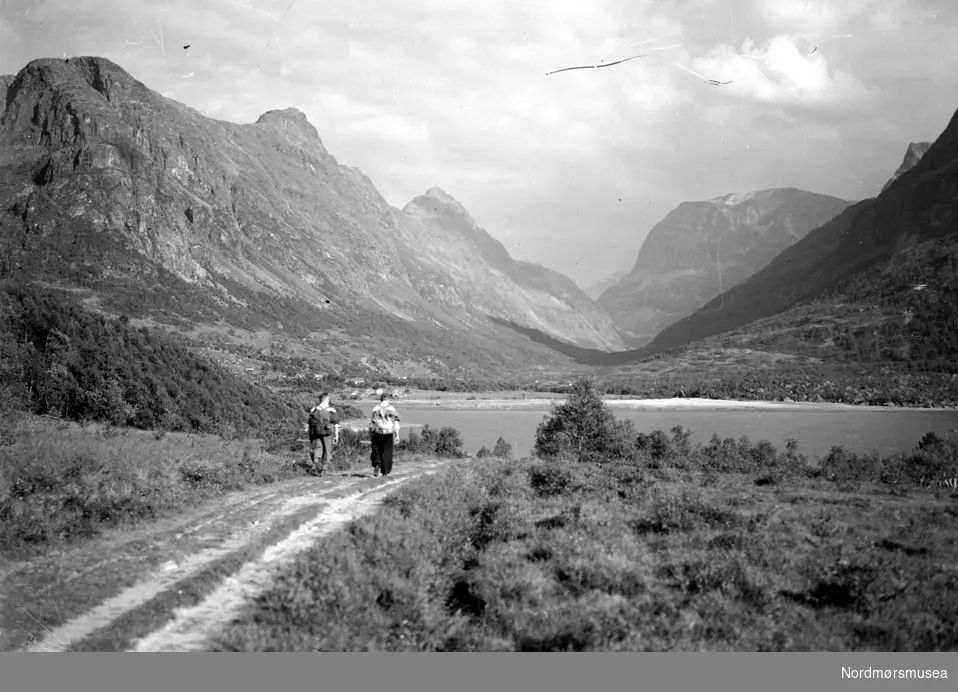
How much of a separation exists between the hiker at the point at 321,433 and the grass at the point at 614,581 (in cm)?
692

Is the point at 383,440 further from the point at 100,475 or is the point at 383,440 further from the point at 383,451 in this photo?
the point at 100,475

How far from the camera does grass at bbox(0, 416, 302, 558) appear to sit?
1362 centimetres

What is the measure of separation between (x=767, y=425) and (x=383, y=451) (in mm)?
143624

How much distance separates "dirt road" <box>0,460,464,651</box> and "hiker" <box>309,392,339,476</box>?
7192mm

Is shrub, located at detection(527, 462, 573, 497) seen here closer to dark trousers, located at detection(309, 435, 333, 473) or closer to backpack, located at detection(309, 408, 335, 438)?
dark trousers, located at detection(309, 435, 333, 473)

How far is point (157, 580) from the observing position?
10.7m

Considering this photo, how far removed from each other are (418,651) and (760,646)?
16.7ft

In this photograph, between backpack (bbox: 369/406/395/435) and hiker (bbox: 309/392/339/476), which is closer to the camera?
backpack (bbox: 369/406/395/435)

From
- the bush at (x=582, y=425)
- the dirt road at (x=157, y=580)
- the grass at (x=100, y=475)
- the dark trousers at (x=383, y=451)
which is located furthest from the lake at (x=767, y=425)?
the dirt road at (x=157, y=580)

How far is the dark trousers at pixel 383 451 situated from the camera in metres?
23.8

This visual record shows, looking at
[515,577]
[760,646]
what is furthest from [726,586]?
[515,577]

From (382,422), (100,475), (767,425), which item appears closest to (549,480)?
(382,422)

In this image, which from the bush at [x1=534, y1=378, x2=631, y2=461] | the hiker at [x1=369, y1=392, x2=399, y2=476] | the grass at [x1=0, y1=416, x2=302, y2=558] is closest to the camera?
the grass at [x1=0, y1=416, x2=302, y2=558]

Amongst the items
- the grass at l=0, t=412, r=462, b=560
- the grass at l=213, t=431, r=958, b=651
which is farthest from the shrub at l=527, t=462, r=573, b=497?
the grass at l=0, t=412, r=462, b=560
